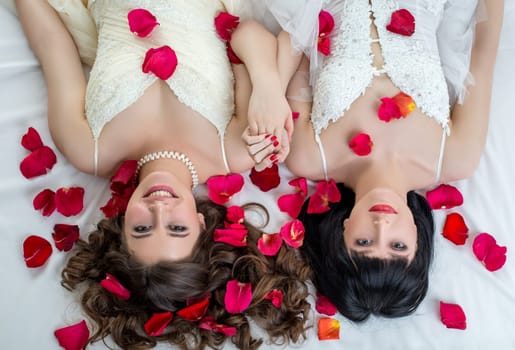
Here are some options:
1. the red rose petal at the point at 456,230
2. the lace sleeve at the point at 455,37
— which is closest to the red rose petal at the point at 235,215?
the red rose petal at the point at 456,230

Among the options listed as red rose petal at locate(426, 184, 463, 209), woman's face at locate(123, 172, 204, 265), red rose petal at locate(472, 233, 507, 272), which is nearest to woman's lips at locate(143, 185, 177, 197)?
woman's face at locate(123, 172, 204, 265)

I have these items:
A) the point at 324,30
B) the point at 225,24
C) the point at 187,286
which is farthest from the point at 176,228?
the point at 324,30

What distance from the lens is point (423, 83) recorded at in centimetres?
175

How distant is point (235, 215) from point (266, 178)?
0.57 ft

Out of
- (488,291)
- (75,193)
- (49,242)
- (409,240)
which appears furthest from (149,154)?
(488,291)

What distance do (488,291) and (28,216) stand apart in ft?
4.76

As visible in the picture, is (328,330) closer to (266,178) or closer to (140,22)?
(266,178)

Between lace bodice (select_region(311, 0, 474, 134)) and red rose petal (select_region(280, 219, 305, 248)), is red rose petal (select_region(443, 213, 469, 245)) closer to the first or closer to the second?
lace bodice (select_region(311, 0, 474, 134))

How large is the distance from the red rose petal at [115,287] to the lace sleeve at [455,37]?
47.7 inches

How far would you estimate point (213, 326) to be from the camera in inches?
64.1

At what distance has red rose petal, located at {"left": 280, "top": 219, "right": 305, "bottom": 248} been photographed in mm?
1776

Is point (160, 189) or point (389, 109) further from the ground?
point (389, 109)

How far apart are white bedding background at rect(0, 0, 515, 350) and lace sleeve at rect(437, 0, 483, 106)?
0.71 ft

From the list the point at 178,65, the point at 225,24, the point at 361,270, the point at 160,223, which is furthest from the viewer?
the point at 225,24
